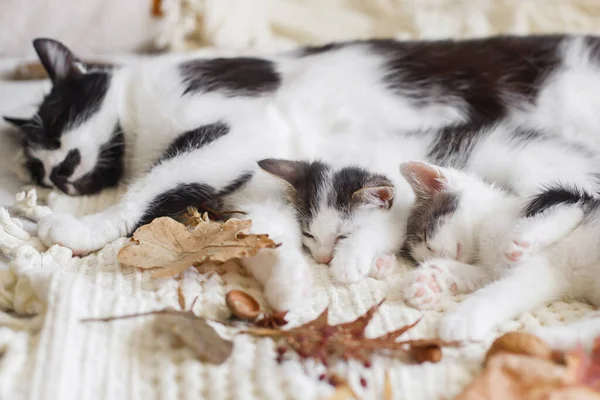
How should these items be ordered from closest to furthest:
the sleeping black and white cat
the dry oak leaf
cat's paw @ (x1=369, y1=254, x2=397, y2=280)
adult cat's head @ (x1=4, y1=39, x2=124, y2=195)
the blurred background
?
the dry oak leaf → cat's paw @ (x1=369, y1=254, x2=397, y2=280) → the sleeping black and white cat → adult cat's head @ (x1=4, y1=39, x2=124, y2=195) → the blurred background

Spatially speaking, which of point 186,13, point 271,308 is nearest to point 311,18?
point 186,13

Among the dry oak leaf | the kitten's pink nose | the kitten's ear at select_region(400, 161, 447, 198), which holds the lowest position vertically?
the kitten's pink nose

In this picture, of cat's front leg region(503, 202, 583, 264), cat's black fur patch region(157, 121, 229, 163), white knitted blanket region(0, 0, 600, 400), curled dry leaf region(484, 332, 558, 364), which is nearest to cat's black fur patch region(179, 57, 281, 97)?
cat's black fur patch region(157, 121, 229, 163)

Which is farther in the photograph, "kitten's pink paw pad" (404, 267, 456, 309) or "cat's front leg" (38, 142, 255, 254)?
"cat's front leg" (38, 142, 255, 254)

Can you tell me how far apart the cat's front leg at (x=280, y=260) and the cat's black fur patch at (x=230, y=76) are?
357 millimetres

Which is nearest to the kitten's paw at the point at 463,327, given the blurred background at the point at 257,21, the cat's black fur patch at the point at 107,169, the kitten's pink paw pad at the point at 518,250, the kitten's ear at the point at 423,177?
the kitten's pink paw pad at the point at 518,250

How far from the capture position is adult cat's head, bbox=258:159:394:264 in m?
1.33

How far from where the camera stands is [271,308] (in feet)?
3.50

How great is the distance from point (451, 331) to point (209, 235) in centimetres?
51

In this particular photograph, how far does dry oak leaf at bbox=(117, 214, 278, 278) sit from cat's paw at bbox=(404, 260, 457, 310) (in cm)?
28

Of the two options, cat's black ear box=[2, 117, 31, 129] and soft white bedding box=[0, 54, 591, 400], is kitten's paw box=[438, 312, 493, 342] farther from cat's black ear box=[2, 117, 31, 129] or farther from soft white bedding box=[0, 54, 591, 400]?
cat's black ear box=[2, 117, 31, 129]

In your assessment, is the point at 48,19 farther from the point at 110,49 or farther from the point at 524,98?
the point at 524,98

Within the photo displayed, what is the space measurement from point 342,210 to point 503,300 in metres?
0.44

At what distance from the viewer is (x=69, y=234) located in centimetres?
127
